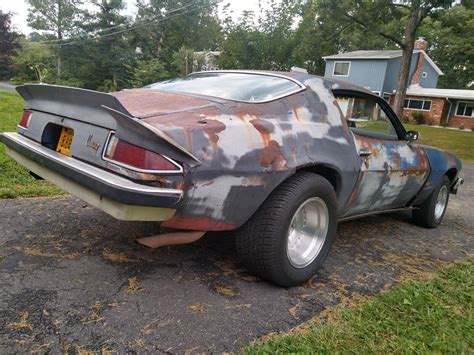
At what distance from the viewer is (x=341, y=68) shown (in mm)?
31453

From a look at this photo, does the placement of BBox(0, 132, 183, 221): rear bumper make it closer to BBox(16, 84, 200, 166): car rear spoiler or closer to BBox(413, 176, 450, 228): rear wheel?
BBox(16, 84, 200, 166): car rear spoiler

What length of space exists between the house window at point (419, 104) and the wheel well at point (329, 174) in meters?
30.7

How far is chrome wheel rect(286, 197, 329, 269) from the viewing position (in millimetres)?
2928

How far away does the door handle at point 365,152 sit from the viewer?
331 centimetres

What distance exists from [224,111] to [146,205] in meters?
0.82

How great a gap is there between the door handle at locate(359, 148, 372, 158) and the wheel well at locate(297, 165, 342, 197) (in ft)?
1.18

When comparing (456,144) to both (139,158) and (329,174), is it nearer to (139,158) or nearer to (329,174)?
(329,174)

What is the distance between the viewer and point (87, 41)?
119 ft

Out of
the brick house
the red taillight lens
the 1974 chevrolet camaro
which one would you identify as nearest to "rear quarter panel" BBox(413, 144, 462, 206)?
the 1974 chevrolet camaro

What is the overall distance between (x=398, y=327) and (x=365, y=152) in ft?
4.94

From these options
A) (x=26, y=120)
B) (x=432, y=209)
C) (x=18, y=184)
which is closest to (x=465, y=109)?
(x=432, y=209)

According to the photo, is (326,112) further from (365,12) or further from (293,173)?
(365,12)

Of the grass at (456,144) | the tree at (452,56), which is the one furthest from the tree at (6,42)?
the grass at (456,144)

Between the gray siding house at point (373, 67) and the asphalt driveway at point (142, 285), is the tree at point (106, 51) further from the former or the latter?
the asphalt driveway at point (142, 285)
